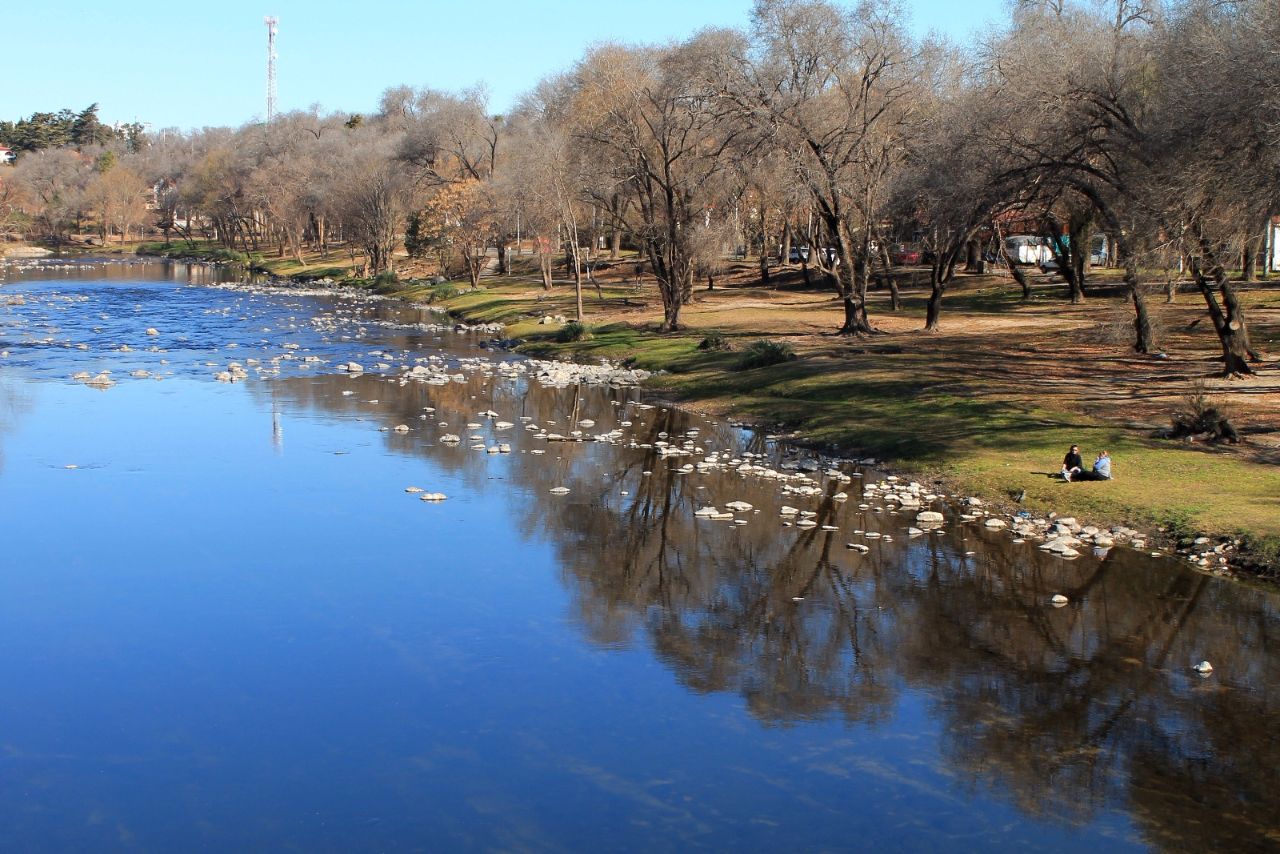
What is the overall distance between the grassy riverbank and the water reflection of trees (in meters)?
3.14

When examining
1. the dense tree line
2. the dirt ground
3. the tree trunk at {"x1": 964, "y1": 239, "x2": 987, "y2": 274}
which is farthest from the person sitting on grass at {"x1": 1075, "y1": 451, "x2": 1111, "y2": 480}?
the tree trunk at {"x1": 964, "y1": 239, "x2": 987, "y2": 274}

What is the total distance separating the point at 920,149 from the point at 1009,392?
37.5 ft

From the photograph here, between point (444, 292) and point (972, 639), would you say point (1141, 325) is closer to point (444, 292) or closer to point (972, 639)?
point (972, 639)

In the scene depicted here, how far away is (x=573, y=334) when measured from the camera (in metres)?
55.6

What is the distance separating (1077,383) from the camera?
34938mm

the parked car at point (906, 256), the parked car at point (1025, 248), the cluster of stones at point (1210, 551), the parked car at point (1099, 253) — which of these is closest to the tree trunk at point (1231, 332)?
the cluster of stones at point (1210, 551)

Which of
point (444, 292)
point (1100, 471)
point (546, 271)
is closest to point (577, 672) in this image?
point (1100, 471)

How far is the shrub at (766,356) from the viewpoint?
4303cm

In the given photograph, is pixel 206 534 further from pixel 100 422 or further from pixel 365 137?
pixel 365 137

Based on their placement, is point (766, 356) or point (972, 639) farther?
point (766, 356)

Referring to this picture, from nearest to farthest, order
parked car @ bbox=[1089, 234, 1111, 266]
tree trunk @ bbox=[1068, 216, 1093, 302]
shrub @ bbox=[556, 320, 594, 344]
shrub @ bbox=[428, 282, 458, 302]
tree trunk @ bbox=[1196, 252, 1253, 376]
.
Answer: tree trunk @ bbox=[1196, 252, 1253, 376], tree trunk @ bbox=[1068, 216, 1093, 302], shrub @ bbox=[556, 320, 594, 344], parked car @ bbox=[1089, 234, 1111, 266], shrub @ bbox=[428, 282, 458, 302]

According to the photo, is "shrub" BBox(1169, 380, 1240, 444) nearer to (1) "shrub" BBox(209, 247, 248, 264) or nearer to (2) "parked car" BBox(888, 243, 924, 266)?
(2) "parked car" BBox(888, 243, 924, 266)

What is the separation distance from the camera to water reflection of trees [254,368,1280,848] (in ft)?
46.0

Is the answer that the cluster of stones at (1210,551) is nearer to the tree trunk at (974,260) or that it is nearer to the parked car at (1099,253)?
the tree trunk at (974,260)
